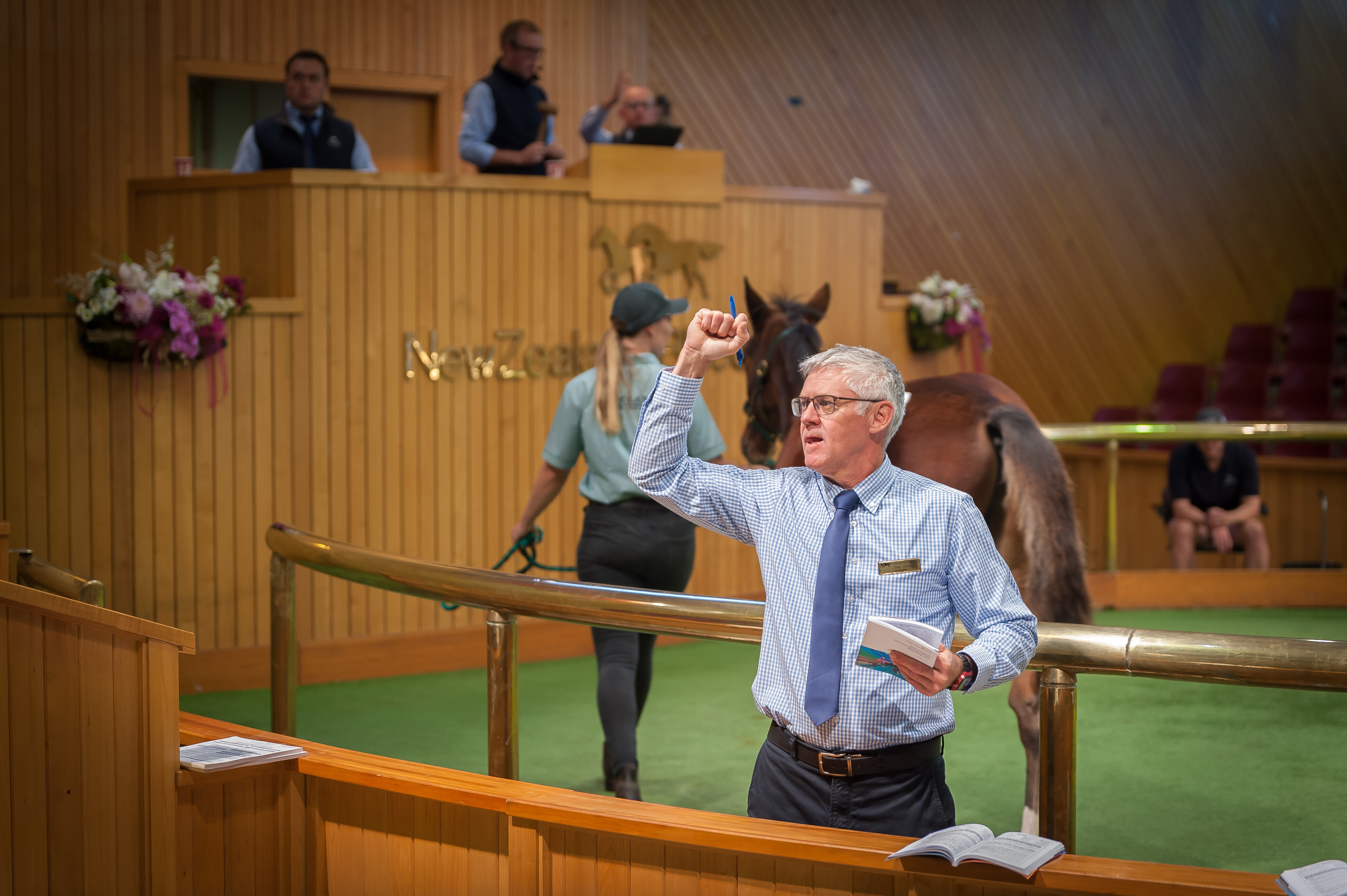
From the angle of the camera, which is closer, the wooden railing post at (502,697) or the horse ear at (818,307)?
the wooden railing post at (502,697)

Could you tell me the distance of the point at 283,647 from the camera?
3389 millimetres

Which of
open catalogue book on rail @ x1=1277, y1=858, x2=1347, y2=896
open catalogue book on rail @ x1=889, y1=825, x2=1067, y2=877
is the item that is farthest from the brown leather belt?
open catalogue book on rail @ x1=1277, y1=858, x2=1347, y2=896

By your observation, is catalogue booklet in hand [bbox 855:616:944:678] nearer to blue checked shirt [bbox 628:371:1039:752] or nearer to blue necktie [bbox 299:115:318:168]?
blue checked shirt [bbox 628:371:1039:752]

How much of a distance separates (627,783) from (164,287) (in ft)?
9.60

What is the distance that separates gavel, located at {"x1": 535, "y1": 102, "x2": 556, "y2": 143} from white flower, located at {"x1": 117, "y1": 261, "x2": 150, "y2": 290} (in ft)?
7.08

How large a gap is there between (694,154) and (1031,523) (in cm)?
345

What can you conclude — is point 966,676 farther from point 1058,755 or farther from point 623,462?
point 623,462

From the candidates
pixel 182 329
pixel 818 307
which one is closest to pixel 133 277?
pixel 182 329

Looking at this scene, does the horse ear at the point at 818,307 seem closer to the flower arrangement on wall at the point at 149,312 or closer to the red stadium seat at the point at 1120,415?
the flower arrangement on wall at the point at 149,312

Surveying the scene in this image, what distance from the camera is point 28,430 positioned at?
507 centimetres

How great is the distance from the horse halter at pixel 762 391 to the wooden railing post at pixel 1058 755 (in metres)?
2.32

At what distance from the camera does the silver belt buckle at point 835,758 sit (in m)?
2.13

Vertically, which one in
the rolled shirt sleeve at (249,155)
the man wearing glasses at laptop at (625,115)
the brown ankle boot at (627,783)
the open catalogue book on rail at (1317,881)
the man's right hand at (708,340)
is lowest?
the brown ankle boot at (627,783)

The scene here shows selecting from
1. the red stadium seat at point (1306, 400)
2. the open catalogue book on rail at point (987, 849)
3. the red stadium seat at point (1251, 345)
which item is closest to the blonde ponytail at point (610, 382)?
the open catalogue book on rail at point (987, 849)
